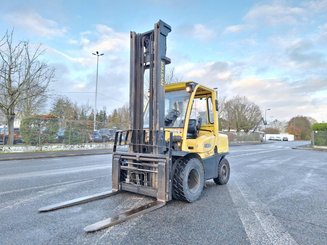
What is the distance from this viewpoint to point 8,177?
8281mm

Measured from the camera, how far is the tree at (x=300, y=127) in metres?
75.0

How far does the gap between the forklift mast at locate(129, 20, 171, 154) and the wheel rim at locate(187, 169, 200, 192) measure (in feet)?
3.29

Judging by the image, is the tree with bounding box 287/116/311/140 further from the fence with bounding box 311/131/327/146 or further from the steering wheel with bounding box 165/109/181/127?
the steering wheel with bounding box 165/109/181/127

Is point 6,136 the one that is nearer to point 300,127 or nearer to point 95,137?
point 95,137

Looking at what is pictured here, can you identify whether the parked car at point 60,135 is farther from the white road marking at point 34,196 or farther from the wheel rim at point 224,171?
the wheel rim at point 224,171

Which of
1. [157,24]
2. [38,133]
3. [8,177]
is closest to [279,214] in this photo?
[157,24]

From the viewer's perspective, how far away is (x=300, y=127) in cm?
7700

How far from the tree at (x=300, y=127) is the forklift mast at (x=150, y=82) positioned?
79.2 m

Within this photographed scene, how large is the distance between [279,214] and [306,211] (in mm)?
716

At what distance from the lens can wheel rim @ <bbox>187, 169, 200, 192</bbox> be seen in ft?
19.4

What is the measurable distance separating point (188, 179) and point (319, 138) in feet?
99.1

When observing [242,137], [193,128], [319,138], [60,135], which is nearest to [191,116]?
[193,128]

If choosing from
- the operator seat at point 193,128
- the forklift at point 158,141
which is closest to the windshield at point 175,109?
the forklift at point 158,141

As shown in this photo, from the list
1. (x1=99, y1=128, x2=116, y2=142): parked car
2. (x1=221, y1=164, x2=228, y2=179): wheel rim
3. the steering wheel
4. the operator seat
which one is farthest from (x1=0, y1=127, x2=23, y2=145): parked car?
the operator seat
